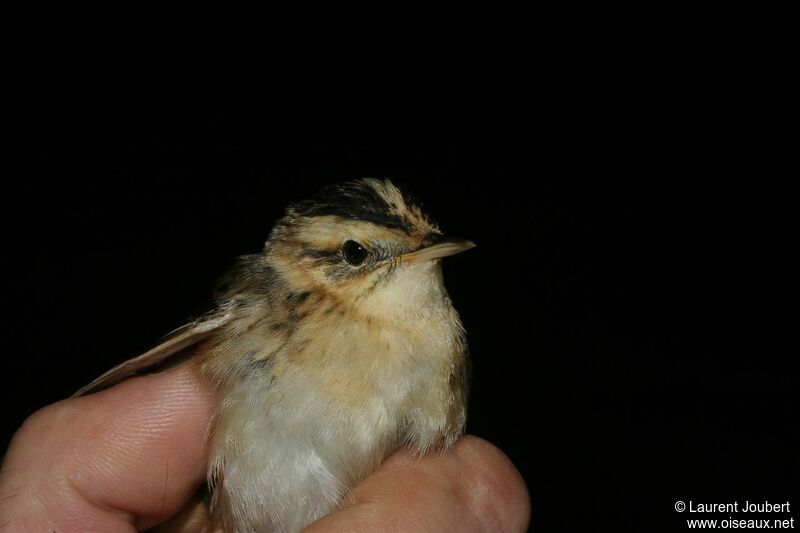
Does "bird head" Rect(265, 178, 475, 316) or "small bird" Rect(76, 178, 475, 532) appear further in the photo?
"bird head" Rect(265, 178, 475, 316)

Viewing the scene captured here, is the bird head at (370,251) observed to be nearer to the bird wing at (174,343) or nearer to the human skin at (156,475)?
the bird wing at (174,343)

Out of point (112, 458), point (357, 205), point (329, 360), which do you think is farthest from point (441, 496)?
point (112, 458)

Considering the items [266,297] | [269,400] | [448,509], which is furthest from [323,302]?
[448,509]

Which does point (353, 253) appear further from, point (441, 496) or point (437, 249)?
point (441, 496)

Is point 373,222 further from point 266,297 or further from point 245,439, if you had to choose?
point 245,439

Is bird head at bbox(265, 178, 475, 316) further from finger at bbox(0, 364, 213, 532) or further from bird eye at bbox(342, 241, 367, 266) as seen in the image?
finger at bbox(0, 364, 213, 532)

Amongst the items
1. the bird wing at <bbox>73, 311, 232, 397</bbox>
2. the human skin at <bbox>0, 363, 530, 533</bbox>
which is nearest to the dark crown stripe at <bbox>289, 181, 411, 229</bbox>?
the bird wing at <bbox>73, 311, 232, 397</bbox>
